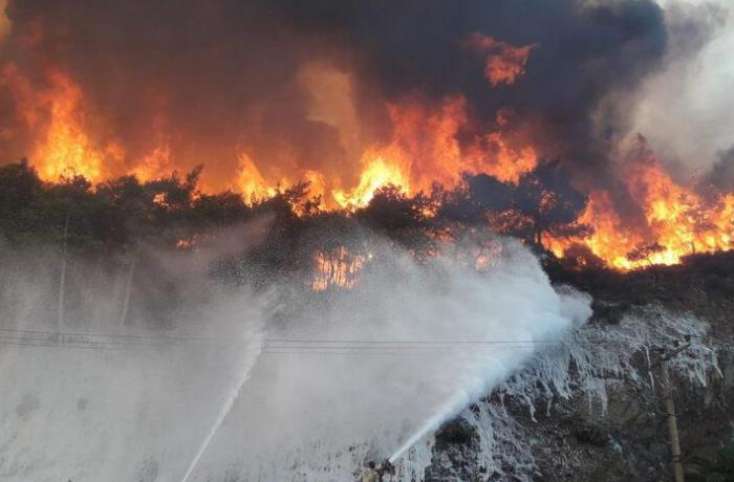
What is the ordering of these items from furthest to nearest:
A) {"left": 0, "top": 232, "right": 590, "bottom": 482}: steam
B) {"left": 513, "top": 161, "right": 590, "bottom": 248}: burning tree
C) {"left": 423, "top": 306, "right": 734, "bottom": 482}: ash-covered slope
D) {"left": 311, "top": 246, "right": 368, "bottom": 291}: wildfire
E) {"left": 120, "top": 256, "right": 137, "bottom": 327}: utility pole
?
1. {"left": 513, "top": 161, "right": 590, "bottom": 248}: burning tree
2. {"left": 311, "top": 246, "right": 368, "bottom": 291}: wildfire
3. {"left": 120, "top": 256, "right": 137, "bottom": 327}: utility pole
4. {"left": 0, "top": 232, "right": 590, "bottom": 482}: steam
5. {"left": 423, "top": 306, "right": 734, "bottom": 482}: ash-covered slope

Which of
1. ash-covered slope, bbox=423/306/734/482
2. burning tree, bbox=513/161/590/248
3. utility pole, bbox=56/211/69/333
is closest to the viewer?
ash-covered slope, bbox=423/306/734/482

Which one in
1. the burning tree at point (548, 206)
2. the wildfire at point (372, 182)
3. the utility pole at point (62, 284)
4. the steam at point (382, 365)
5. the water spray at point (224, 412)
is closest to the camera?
the steam at point (382, 365)

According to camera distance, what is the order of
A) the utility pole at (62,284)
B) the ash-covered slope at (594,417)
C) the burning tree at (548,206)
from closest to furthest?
1. the ash-covered slope at (594,417)
2. the utility pole at (62,284)
3. the burning tree at (548,206)

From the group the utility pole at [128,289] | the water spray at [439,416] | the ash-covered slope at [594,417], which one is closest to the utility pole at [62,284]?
the utility pole at [128,289]

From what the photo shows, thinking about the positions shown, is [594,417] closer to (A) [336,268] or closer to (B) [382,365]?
(B) [382,365]

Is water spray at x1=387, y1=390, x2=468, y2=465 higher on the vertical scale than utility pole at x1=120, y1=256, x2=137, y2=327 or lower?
lower

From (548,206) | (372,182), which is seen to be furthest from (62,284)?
(548,206)

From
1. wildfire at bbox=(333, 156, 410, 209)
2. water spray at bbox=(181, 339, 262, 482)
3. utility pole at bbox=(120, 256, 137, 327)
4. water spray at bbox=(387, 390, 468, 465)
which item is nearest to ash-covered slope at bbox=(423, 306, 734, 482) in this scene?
water spray at bbox=(387, 390, 468, 465)

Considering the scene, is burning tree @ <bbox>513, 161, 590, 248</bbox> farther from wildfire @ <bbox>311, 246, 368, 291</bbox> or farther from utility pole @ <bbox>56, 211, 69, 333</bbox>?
utility pole @ <bbox>56, 211, 69, 333</bbox>

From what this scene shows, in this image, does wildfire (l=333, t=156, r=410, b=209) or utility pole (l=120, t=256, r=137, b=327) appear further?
wildfire (l=333, t=156, r=410, b=209)

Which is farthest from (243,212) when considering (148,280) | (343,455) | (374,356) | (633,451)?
(633,451)

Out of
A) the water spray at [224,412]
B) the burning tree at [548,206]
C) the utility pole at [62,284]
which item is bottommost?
the water spray at [224,412]

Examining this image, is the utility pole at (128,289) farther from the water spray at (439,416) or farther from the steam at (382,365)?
the water spray at (439,416)

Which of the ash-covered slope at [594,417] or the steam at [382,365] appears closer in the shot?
the ash-covered slope at [594,417]
